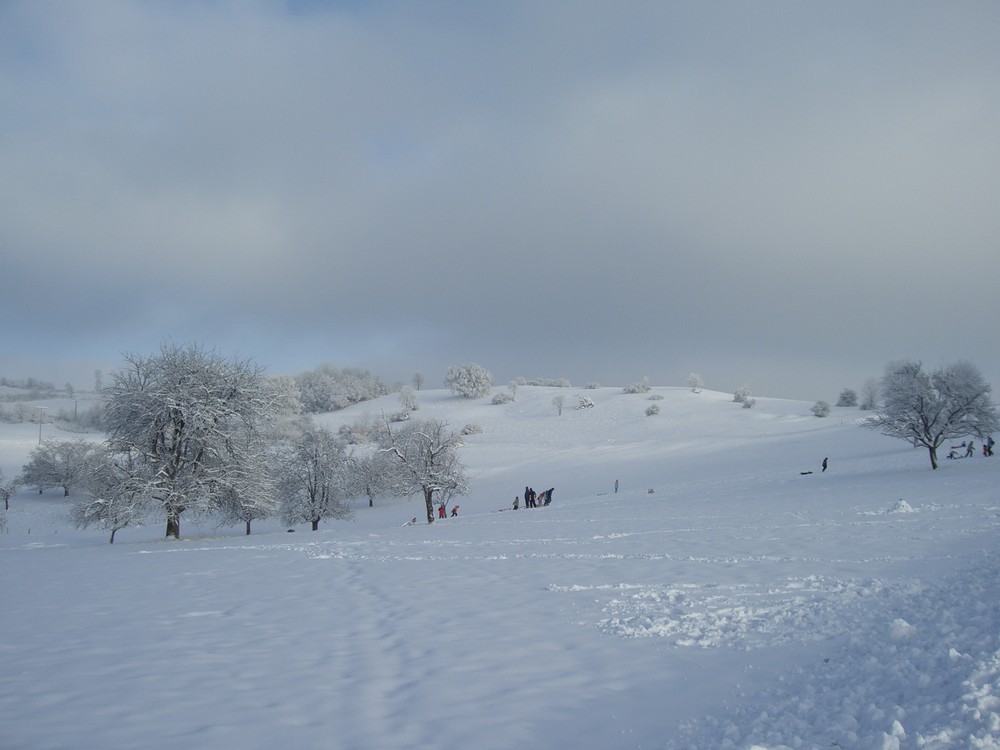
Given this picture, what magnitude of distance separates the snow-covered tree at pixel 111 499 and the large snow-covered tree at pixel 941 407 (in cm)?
3684

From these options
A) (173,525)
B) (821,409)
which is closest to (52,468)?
(173,525)

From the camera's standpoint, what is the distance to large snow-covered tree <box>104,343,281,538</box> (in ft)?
81.1

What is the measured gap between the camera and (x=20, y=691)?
585 cm

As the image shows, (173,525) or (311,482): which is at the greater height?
(311,482)

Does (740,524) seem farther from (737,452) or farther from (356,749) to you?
(737,452)

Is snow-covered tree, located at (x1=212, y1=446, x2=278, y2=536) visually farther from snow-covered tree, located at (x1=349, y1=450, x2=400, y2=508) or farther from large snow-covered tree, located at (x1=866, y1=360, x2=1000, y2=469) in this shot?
large snow-covered tree, located at (x1=866, y1=360, x2=1000, y2=469)

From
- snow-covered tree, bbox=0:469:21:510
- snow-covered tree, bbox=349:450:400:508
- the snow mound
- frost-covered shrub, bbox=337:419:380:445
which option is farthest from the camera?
frost-covered shrub, bbox=337:419:380:445

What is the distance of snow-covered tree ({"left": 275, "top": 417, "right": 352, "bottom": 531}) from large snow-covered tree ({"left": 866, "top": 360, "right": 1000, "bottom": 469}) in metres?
32.2

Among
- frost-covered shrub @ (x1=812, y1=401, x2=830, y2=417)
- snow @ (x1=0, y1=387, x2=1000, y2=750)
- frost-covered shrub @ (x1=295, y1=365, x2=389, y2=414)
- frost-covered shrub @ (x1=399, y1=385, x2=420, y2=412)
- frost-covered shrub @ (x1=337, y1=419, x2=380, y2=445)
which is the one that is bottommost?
snow @ (x1=0, y1=387, x2=1000, y2=750)

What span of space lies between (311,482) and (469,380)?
71125 mm

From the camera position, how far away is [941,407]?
31844mm

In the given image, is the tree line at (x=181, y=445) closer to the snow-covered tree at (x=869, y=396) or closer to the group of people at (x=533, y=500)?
the group of people at (x=533, y=500)

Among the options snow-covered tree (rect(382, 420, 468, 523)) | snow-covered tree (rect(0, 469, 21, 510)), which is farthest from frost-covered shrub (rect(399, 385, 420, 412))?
snow-covered tree (rect(382, 420, 468, 523))

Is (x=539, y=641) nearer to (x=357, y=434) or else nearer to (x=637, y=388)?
(x=357, y=434)
